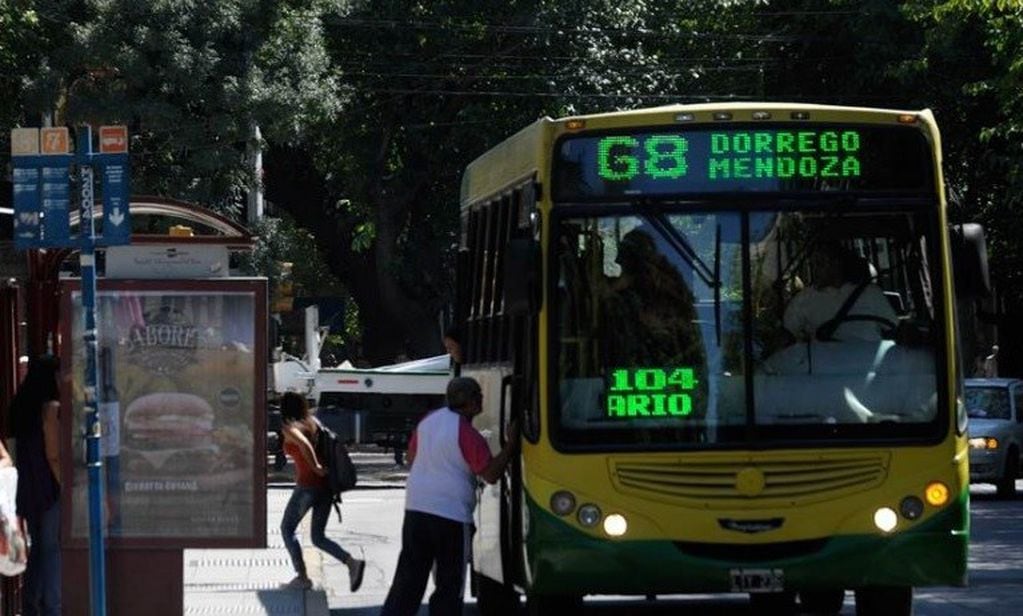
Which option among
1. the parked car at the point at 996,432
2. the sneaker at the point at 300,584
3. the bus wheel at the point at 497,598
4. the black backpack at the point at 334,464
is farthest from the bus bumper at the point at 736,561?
the parked car at the point at 996,432

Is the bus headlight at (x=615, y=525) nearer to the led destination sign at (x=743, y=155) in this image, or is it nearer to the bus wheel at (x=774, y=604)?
the led destination sign at (x=743, y=155)

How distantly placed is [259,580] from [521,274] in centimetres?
767

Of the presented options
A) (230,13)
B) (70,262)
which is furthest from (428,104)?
(70,262)

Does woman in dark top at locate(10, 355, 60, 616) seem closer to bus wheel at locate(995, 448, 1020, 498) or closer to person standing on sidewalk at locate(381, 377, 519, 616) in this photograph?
person standing on sidewalk at locate(381, 377, 519, 616)

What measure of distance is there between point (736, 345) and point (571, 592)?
1538mm

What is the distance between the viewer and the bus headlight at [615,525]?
39.2 feet

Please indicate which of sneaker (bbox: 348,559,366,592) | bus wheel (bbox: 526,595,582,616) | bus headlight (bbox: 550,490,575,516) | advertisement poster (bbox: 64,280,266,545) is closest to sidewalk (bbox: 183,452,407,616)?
sneaker (bbox: 348,559,366,592)

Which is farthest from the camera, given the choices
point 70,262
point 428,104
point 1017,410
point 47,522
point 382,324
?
point 382,324

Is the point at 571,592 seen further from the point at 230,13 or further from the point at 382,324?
the point at 382,324

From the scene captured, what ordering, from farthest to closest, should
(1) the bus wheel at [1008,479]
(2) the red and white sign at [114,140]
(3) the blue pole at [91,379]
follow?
1. (1) the bus wheel at [1008,479]
2. (2) the red and white sign at [114,140]
3. (3) the blue pole at [91,379]

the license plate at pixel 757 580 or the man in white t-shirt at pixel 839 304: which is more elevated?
the man in white t-shirt at pixel 839 304

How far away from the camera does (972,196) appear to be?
140 feet

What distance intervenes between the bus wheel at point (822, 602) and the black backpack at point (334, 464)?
3.60m

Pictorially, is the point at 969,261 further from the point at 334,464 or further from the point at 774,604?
the point at 334,464
